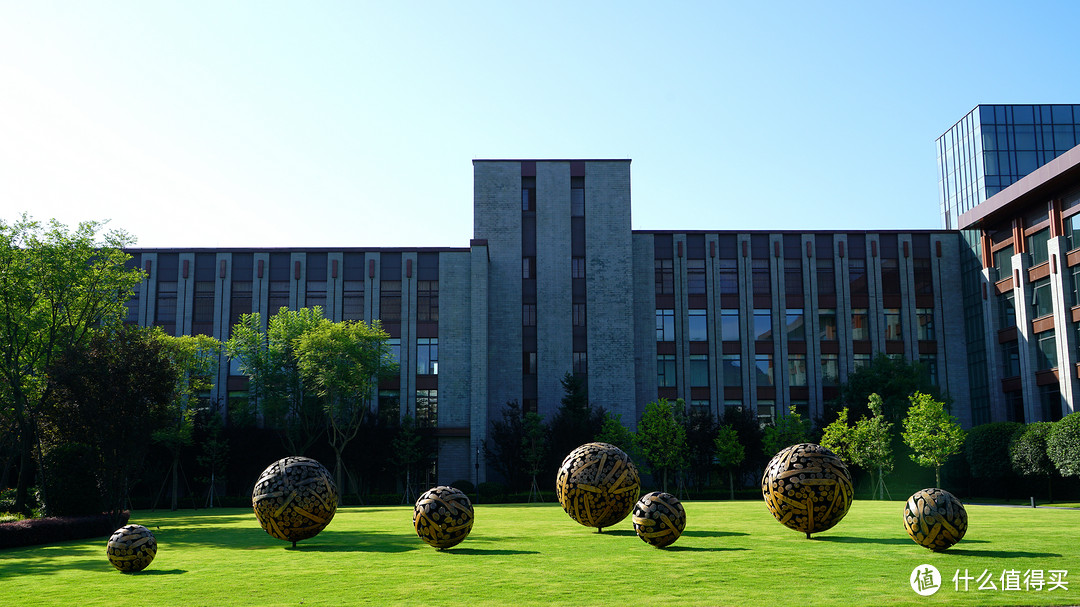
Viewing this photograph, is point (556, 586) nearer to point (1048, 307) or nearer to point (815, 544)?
point (815, 544)

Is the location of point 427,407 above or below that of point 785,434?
above

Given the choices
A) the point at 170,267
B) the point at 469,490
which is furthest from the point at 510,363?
the point at 170,267

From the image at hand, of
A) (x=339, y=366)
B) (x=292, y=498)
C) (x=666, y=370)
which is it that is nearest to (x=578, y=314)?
(x=666, y=370)

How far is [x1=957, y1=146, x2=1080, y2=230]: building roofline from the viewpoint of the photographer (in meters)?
52.3

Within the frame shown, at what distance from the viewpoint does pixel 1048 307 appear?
188 ft

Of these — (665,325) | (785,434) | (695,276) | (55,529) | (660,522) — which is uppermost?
(695,276)

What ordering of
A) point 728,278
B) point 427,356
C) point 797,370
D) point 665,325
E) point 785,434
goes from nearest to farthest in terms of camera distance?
1. point 785,434
2. point 427,356
3. point 797,370
4. point 665,325
5. point 728,278

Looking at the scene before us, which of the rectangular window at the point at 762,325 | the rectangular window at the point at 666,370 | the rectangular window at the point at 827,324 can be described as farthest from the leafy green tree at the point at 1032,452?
the rectangular window at the point at 666,370

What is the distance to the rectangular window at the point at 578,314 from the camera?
227ft

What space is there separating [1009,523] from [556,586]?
18.6 metres

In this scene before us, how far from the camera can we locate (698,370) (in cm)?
6969

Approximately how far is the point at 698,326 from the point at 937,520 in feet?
177

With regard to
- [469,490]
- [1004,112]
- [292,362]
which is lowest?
[469,490]

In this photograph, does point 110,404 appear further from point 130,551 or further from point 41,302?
point 130,551
